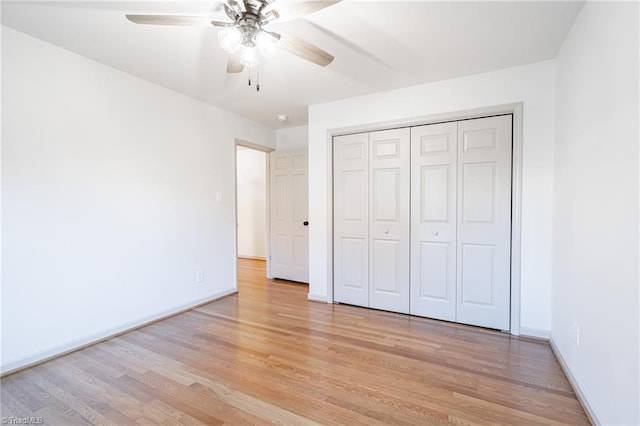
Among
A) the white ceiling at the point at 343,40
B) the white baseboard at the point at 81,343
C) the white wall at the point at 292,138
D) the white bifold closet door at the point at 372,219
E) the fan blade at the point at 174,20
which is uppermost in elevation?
the white ceiling at the point at 343,40

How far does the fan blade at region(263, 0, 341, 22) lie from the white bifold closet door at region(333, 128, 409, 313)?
1.92m

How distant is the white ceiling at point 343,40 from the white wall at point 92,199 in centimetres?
29

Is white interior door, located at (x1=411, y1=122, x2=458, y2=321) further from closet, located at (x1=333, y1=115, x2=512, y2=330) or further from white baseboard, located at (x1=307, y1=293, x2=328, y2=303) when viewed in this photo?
white baseboard, located at (x1=307, y1=293, x2=328, y2=303)

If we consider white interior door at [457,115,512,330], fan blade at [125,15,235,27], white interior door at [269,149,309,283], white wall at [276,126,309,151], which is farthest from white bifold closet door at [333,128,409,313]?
fan blade at [125,15,235,27]

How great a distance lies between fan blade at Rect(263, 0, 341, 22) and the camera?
139 cm

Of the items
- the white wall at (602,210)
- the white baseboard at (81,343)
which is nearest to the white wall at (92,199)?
the white baseboard at (81,343)

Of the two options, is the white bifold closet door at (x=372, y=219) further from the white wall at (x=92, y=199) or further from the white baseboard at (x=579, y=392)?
the white wall at (x=92, y=199)

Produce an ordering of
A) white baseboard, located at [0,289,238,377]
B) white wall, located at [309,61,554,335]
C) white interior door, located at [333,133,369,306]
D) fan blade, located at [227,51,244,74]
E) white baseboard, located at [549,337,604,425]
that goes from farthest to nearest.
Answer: white interior door, located at [333,133,369,306] → white wall, located at [309,61,554,335] → white baseboard, located at [0,289,238,377] → fan blade, located at [227,51,244,74] → white baseboard, located at [549,337,604,425]

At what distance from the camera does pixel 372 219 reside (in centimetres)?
330

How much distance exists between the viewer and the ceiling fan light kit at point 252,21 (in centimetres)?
145

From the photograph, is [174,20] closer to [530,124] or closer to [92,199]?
[92,199]

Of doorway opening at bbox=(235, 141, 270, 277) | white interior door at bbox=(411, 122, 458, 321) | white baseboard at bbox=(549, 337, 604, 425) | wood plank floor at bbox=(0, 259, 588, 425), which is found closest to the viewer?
white baseboard at bbox=(549, 337, 604, 425)

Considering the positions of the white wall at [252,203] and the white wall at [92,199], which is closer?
the white wall at [92,199]

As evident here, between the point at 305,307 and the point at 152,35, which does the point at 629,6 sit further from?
the point at 305,307
